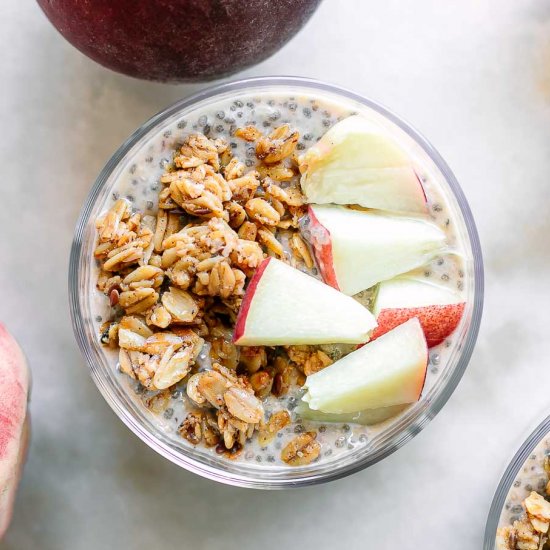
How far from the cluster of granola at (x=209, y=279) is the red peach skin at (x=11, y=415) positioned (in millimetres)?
123

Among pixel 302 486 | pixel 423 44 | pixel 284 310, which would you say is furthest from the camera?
pixel 423 44

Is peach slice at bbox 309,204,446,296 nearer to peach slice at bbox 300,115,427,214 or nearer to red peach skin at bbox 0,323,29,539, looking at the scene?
peach slice at bbox 300,115,427,214

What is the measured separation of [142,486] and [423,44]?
796 millimetres

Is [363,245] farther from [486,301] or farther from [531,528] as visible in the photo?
[531,528]

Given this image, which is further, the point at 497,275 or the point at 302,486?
the point at 497,275

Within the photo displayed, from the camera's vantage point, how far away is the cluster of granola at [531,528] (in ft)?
3.59

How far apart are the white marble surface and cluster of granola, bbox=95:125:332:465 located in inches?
6.5

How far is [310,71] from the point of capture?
1.21 meters

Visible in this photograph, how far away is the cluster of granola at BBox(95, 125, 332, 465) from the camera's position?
103 centimetres

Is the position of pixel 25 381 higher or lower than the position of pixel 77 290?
lower

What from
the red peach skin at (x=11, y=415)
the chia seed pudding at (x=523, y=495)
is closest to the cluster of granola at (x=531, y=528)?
the chia seed pudding at (x=523, y=495)

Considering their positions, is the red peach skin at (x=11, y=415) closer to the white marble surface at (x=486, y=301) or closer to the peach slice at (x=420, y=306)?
the white marble surface at (x=486, y=301)

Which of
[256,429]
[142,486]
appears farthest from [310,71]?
[142,486]

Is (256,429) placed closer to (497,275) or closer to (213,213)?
(213,213)
